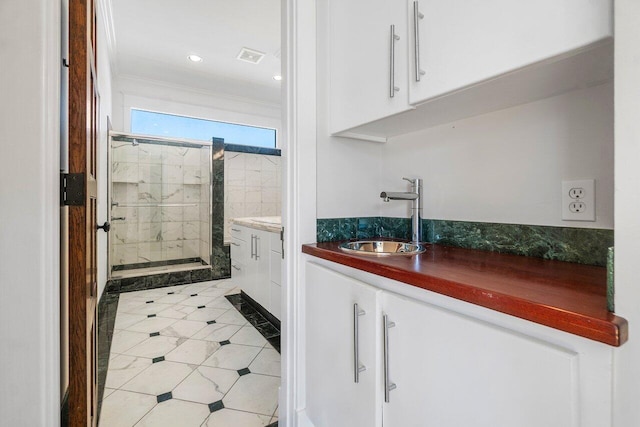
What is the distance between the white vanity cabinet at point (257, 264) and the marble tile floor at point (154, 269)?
1078mm

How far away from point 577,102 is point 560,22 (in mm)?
372

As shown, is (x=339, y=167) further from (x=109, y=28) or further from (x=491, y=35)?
(x=109, y=28)

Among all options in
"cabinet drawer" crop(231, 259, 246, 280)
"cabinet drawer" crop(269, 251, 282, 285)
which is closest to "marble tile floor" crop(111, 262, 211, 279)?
"cabinet drawer" crop(231, 259, 246, 280)

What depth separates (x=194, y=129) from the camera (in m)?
4.55

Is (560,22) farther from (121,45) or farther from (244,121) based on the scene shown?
(244,121)

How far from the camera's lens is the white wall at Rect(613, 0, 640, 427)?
17.9 inches

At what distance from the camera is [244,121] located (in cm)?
492

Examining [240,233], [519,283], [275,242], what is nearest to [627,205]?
[519,283]

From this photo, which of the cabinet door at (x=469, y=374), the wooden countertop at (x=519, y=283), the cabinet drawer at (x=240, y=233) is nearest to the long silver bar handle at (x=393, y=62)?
the wooden countertop at (x=519, y=283)

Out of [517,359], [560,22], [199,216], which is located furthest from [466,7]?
[199,216]

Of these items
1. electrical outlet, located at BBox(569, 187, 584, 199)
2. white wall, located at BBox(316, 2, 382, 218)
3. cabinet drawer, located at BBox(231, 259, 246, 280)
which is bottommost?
cabinet drawer, located at BBox(231, 259, 246, 280)

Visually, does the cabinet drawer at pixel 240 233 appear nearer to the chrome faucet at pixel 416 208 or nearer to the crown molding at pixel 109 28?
the chrome faucet at pixel 416 208

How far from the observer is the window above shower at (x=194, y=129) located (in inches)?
166

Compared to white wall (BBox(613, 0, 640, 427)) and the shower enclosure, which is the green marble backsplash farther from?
the shower enclosure
